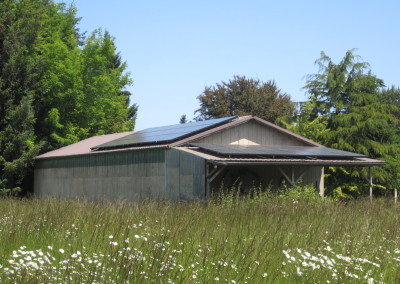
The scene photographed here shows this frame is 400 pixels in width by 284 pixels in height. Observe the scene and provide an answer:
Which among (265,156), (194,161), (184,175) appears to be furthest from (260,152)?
(184,175)

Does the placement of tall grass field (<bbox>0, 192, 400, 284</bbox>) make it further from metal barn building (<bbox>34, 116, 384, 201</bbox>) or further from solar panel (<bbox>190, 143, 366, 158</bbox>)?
metal barn building (<bbox>34, 116, 384, 201</bbox>)

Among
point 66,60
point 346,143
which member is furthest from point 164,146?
point 66,60

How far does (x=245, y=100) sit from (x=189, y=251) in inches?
1595

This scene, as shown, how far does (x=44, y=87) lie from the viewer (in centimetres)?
3331

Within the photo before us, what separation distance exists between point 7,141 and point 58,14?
11.7m

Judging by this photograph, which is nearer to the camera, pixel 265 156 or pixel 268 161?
pixel 268 161

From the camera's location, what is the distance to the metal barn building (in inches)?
765

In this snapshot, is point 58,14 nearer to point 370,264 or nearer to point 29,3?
point 29,3

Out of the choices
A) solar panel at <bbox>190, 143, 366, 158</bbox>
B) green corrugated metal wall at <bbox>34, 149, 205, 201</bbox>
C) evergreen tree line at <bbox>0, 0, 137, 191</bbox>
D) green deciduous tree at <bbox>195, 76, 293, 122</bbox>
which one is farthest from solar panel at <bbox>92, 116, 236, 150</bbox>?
green deciduous tree at <bbox>195, 76, 293, 122</bbox>

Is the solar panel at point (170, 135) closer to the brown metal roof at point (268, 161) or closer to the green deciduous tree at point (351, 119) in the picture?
the brown metal roof at point (268, 161)

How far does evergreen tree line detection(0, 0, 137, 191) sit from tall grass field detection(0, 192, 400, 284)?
22.2 m

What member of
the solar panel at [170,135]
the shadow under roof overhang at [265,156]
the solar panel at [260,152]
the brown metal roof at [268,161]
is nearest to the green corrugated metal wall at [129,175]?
the solar panel at [170,135]

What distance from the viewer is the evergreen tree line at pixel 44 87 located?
3045 centimetres

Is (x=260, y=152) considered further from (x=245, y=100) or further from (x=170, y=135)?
(x=245, y=100)
